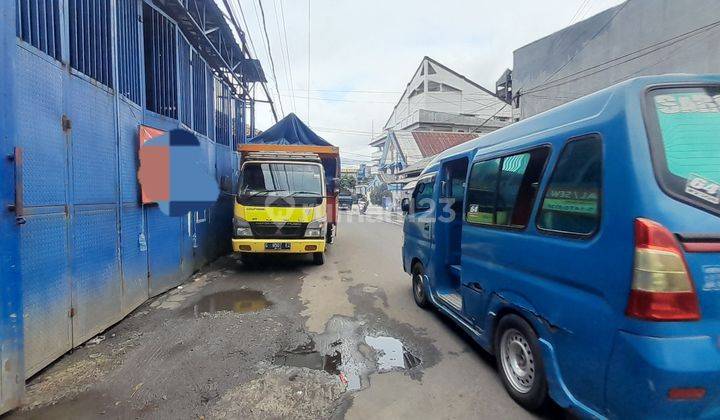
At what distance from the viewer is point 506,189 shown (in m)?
3.00

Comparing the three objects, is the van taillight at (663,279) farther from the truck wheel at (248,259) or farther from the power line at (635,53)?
the power line at (635,53)

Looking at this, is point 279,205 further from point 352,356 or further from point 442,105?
point 442,105

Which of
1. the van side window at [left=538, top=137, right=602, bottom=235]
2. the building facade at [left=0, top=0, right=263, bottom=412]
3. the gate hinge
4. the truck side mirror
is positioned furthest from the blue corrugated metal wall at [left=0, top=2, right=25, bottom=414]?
the truck side mirror

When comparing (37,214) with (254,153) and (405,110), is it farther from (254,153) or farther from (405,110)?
(405,110)

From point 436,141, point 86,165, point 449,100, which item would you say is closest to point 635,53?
point 86,165

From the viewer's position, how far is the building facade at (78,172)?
2.63m

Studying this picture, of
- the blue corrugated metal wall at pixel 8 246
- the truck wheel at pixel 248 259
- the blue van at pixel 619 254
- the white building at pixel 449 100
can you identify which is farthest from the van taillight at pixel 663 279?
the white building at pixel 449 100

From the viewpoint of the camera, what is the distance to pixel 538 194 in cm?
257

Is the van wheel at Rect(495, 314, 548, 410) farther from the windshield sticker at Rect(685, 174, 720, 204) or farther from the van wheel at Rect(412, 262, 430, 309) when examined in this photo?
the van wheel at Rect(412, 262, 430, 309)

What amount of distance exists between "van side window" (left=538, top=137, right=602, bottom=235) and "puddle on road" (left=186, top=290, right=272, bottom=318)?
4148mm

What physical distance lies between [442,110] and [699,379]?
42058mm

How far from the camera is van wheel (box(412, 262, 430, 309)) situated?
5.02m

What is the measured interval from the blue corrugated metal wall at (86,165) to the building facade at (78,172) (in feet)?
0.05

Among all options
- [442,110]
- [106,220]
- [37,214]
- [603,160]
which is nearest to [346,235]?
[106,220]
